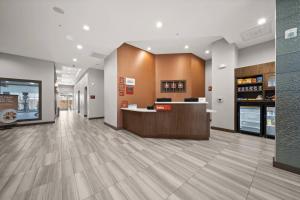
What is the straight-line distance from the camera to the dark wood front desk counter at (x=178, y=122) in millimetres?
3961

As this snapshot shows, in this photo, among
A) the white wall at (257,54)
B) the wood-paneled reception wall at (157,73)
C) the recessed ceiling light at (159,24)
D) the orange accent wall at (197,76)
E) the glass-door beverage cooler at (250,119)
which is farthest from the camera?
the orange accent wall at (197,76)

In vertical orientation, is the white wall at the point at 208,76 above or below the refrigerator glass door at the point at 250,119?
above

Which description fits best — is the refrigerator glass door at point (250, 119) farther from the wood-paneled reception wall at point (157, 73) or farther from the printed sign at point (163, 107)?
the printed sign at point (163, 107)

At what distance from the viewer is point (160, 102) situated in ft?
13.8

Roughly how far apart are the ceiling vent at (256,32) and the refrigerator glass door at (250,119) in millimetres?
2495

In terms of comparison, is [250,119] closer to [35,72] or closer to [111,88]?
[111,88]

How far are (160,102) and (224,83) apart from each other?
3036 millimetres

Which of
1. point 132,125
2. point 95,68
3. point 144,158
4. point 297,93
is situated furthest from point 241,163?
point 95,68

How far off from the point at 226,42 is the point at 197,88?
8.85 feet

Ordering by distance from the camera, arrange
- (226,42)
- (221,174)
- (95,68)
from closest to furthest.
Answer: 1. (221,174)
2. (226,42)
3. (95,68)

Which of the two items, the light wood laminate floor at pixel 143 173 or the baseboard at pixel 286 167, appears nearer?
the light wood laminate floor at pixel 143 173

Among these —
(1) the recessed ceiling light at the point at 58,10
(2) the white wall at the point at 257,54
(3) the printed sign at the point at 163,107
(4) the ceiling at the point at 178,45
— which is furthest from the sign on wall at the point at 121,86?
(2) the white wall at the point at 257,54

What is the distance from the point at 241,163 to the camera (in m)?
2.54

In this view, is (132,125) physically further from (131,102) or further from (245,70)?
(245,70)
